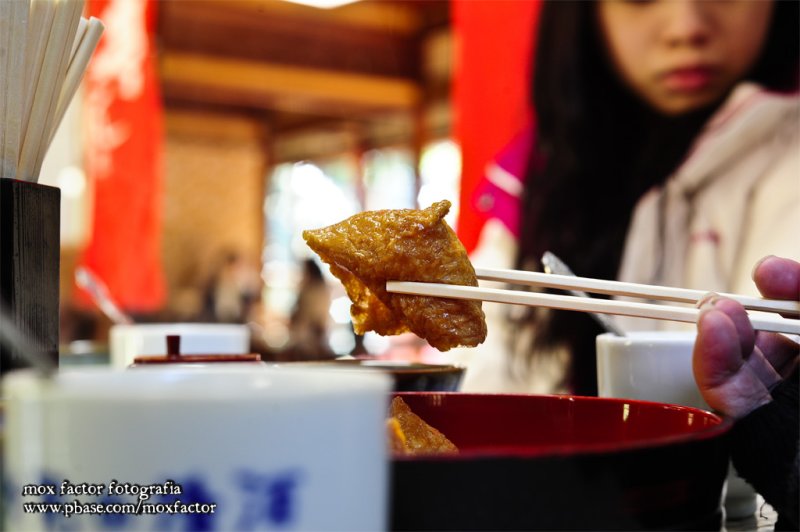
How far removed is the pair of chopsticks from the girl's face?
171cm

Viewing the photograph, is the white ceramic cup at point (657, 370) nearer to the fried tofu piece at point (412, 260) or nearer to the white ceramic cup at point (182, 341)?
the fried tofu piece at point (412, 260)

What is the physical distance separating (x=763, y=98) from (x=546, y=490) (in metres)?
2.05

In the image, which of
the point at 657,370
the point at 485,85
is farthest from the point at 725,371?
the point at 485,85

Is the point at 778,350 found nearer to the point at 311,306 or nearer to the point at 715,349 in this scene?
the point at 715,349

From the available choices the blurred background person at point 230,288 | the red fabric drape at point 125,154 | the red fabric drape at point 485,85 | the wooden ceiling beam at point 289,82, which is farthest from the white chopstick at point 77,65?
the blurred background person at point 230,288

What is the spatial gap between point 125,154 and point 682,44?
2357 millimetres

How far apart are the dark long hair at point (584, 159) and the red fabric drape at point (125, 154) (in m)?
1.74

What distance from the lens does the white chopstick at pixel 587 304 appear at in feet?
2.41

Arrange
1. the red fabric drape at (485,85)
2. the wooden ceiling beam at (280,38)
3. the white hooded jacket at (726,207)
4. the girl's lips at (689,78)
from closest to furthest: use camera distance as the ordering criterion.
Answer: the white hooded jacket at (726,207) → the girl's lips at (689,78) → the red fabric drape at (485,85) → the wooden ceiling beam at (280,38)

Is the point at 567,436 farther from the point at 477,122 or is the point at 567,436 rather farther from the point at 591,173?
the point at 477,122

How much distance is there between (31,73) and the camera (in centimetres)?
82

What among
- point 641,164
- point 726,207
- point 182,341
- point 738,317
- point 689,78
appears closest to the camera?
point 738,317

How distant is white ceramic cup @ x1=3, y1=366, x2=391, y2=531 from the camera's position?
0.44m

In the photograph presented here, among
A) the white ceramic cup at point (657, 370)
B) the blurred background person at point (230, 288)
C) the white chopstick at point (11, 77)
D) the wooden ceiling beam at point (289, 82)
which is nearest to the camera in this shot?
the white chopstick at point (11, 77)
